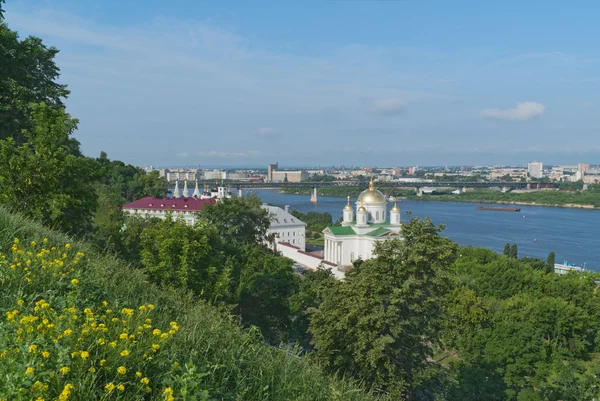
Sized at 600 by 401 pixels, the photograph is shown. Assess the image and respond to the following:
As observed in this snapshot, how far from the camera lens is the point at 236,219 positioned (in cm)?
1886

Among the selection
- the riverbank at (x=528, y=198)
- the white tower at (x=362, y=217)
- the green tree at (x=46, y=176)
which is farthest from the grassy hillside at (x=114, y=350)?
the riverbank at (x=528, y=198)

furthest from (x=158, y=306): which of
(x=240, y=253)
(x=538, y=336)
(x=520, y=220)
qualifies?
(x=520, y=220)

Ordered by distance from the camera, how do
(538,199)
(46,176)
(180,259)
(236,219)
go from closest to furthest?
(46,176) → (180,259) → (236,219) → (538,199)

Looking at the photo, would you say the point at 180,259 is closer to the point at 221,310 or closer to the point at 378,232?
the point at 221,310

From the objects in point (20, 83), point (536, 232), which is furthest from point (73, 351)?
point (536, 232)

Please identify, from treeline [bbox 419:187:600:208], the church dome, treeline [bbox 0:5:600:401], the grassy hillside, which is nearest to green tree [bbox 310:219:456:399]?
treeline [bbox 0:5:600:401]

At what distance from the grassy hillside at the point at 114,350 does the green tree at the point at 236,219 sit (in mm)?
14390

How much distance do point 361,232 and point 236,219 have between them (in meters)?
7.91

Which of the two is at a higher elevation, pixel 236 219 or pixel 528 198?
pixel 236 219

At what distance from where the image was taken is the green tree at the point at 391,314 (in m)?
7.64

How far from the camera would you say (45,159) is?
760 cm

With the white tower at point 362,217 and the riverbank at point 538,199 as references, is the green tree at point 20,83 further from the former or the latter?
the riverbank at point 538,199

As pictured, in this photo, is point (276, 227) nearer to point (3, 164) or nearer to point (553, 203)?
point (3, 164)

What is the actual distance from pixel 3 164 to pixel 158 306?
5.00m
